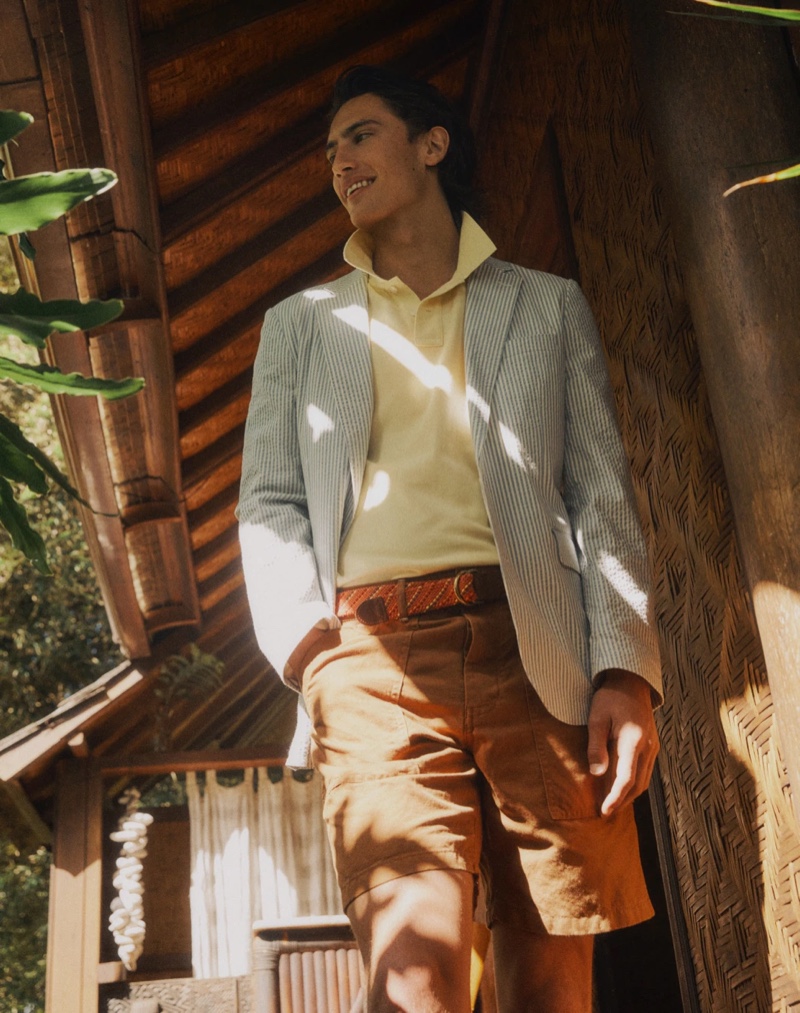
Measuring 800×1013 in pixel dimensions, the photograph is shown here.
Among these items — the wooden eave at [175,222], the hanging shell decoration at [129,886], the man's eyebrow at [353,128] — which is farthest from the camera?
the hanging shell decoration at [129,886]

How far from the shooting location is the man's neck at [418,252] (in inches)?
89.7

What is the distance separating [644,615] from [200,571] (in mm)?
5175

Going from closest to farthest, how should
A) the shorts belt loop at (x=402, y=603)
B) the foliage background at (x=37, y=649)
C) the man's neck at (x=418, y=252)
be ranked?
the shorts belt loop at (x=402, y=603)
the man's neck at (x=418, y=252)
the foliage background at (x=37, y=649)

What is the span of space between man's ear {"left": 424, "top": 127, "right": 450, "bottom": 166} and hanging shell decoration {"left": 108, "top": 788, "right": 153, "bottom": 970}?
207 inches

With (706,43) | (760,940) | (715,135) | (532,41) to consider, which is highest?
(532,41)

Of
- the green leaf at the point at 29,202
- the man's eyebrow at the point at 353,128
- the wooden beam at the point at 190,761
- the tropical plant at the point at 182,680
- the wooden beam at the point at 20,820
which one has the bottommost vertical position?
the green leaf at the point at 29,202

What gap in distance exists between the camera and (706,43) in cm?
212

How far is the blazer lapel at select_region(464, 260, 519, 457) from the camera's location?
1.96 metres

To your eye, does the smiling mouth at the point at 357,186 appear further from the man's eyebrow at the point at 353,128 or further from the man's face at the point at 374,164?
the man's eyebrow at the point at 353,128

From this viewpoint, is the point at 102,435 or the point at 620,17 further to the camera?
the point at 102,435

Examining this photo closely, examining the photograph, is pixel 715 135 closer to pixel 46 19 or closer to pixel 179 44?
pixel 46 19

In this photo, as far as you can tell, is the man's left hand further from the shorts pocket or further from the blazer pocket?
the blazer pocket

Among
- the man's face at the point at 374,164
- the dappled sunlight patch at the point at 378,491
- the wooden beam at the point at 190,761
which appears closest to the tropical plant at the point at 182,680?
the wooden beam at the point at 190,761

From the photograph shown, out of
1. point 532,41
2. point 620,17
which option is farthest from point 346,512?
point 532,41
